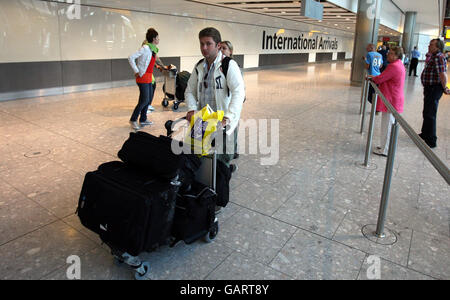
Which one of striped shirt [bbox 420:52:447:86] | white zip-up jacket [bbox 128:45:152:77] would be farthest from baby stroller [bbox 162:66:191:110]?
striped shirt [bbox 420:52:447:86]

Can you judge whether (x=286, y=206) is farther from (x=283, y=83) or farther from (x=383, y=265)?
(x=283, y=83)

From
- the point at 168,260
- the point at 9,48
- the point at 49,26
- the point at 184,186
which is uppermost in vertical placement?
the point at 49,26

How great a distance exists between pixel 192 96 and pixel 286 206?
1.42 metres

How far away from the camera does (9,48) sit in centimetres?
836

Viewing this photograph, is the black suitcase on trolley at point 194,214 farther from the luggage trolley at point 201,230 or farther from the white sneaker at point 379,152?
the white sneaker at point 379,152

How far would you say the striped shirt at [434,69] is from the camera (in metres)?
5.11

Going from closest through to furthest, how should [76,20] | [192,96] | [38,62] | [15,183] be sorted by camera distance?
[192,96] < [15,183] < [38,62] < [76,20]

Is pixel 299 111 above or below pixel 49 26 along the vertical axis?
below

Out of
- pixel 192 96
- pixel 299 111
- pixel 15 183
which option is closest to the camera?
pixel 192 96

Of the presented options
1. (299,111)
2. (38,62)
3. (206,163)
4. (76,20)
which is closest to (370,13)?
(299,111)

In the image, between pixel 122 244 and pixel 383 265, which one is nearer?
pixel 122 244

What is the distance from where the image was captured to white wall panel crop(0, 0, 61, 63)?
8227mm

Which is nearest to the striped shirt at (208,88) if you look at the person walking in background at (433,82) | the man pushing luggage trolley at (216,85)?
the man pushing luggage trolley at (216,85)

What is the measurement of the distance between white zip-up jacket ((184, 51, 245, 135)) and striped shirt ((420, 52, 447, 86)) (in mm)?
3667
